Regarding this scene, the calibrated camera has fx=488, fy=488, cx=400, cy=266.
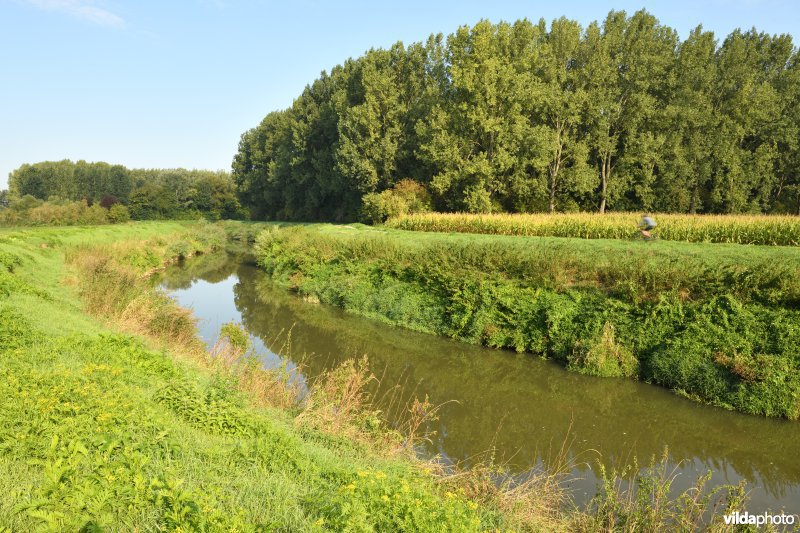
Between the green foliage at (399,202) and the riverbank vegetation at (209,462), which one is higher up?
the green foliage at (399,202)

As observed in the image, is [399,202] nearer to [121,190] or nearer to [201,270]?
[201,270]

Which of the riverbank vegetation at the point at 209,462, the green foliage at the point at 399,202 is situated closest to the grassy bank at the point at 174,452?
the riverbank vegetation at the point at 209,462

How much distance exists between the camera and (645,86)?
35281 millimetres

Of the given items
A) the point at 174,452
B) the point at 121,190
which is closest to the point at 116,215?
the point at 121,190

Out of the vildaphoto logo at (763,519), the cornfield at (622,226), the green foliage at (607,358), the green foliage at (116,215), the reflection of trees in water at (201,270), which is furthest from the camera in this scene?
the green foliage at (116,215)

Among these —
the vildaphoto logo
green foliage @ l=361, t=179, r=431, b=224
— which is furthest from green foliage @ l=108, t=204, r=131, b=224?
the vildaphoto logo

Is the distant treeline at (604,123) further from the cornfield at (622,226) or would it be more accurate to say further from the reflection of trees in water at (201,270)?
the reflection of trees in water at (201,270)

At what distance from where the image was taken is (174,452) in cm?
563

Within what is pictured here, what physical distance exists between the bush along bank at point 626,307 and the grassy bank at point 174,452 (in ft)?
25.5

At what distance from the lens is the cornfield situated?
19.2 m

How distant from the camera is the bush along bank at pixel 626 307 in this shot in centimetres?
1198

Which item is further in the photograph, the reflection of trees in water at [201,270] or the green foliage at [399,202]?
the green foliage at [399,202]

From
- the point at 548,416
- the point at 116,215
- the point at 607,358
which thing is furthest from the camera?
the point at 116,215

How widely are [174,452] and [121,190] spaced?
111m
